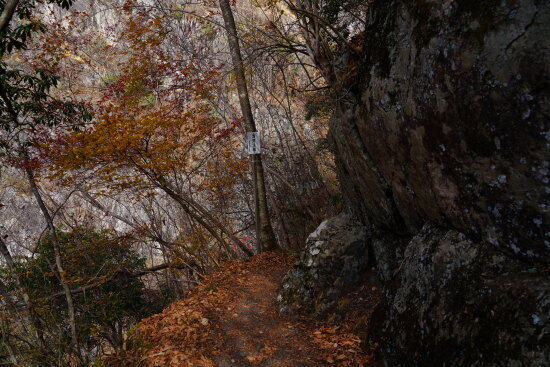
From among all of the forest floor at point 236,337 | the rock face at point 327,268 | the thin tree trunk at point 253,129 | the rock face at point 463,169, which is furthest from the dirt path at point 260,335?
the thin tree trunk at point 253,129

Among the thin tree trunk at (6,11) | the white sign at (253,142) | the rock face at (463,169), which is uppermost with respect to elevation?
the thin tree trunk at (6,11)

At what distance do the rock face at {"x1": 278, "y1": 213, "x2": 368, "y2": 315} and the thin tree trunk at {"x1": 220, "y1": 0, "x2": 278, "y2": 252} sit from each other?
2.74 m

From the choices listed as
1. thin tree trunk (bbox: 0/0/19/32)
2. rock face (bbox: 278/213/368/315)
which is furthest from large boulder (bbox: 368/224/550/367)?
thin tree trunk (bbox: 0/0/19/32)

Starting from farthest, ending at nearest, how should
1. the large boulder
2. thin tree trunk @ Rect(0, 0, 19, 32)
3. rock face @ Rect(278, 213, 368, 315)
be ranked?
rock face @ Rect(278, 213, 368, 315), thin tree trunk @ Rect(0, 0, 19, 32), the large boulder

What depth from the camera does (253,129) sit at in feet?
28.1

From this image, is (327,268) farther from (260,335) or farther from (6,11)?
(6,11)

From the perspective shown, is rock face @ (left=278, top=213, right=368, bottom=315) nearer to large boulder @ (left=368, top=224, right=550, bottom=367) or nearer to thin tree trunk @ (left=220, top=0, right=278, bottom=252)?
large boulder @ (left=368, top=224, right=550, bottom=367)

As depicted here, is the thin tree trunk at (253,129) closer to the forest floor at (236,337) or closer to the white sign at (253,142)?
the white sign at (253,142)

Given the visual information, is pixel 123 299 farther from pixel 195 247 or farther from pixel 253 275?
pixel 253 275

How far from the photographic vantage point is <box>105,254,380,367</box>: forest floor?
407cm

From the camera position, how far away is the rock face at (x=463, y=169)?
219cm

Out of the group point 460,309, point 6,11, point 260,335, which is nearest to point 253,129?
point 260,335

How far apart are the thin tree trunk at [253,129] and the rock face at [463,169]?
437 centimetres

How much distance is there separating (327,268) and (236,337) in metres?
1.84
